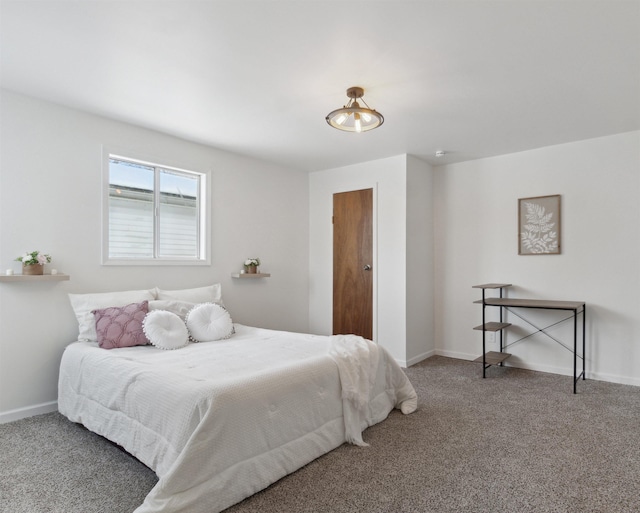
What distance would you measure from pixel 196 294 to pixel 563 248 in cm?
371

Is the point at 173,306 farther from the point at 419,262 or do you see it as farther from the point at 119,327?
the point at 419,262

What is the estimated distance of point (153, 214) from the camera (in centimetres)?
389

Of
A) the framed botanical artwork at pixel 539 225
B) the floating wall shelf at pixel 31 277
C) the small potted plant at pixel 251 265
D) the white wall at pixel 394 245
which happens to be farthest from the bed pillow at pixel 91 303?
the framed botanical artwork at pixel 539 225

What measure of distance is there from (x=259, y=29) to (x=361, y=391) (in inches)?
88.0

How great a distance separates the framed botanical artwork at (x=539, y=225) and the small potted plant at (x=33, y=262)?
4454 millimetres

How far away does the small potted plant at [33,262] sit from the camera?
2885 mm

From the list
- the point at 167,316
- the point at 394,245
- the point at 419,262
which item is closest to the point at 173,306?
the point at 167,316

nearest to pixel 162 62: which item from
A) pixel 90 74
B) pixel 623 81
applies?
pixel 90 74

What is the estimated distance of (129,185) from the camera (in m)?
3.71

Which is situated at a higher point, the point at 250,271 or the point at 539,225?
the point at 539,225

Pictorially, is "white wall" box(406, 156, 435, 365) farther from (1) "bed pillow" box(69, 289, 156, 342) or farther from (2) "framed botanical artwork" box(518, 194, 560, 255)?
(1) "bed pillow" box(69, 289, 156, 342)

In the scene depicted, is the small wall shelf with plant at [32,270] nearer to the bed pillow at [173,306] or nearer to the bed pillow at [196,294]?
the bed pillow at [173,306]

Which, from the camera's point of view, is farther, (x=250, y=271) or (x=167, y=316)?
Answer: (x=250, y=271)

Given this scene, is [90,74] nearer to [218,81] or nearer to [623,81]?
[218,81]
